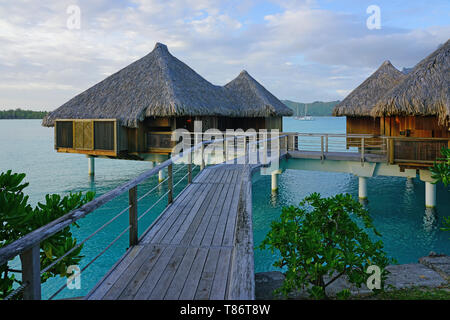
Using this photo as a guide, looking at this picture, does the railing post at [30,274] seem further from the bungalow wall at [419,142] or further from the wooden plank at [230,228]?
the bungalow wall at [419,142]

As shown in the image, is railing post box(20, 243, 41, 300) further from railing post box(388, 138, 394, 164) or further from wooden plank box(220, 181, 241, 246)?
railing post box(388, 138, 394, 164)

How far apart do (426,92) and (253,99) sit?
406 inches

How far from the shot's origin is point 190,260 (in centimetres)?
338

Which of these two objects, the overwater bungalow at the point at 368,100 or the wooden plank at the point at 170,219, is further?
the overwater bungalow at the point at 368,100

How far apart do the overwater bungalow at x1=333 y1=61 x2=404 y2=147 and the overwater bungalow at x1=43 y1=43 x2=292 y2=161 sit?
428cm

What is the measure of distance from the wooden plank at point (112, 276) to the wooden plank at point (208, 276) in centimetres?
78

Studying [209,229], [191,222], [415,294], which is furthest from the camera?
[191,222]

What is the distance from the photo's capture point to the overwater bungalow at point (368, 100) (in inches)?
655

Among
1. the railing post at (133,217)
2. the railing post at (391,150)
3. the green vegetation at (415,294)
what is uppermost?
the railing post at (391,150)

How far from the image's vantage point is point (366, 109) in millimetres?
16391

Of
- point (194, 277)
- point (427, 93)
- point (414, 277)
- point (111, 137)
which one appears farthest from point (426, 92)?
point (111, 137)

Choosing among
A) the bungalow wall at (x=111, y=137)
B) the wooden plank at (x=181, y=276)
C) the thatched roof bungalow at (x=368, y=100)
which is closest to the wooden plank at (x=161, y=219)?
the wooden plank at (x=181, y=276)

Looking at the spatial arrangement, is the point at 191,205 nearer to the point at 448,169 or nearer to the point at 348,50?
the point at 448,169

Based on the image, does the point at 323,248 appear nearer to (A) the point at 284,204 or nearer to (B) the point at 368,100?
(A) the point at 284,204
